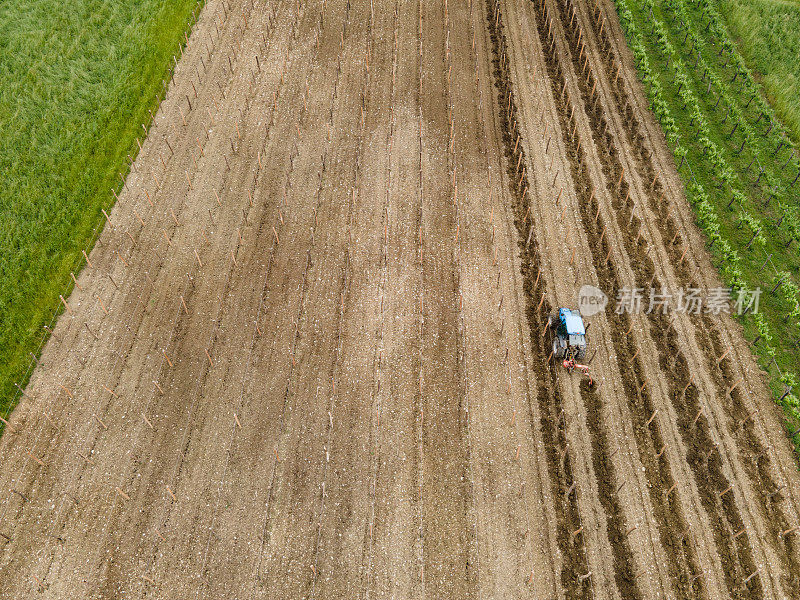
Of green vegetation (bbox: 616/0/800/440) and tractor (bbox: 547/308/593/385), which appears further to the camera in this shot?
green vegetation (bbox: 616/0/800/440)

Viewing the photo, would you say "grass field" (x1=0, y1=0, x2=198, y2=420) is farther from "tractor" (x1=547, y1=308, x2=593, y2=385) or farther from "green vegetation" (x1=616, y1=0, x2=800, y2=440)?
"green vegetation" (x1=616, y1=0, x2=800, y2=440)

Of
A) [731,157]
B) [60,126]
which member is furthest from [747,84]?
[60,126]

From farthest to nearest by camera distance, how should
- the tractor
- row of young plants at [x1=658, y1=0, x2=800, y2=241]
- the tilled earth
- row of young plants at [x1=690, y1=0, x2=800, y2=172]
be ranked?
row of young plants at [x1=690, y1=0, x2=800, y2=172], row of young plants at [x1=658, y1=0, x2=800, y2=241], the tractor, the tilled earth

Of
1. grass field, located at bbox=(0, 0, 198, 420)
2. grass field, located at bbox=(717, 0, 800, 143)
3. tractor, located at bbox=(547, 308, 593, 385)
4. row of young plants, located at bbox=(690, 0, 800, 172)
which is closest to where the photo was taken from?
tractor, located at bbox=(547, 308, 593, 385)

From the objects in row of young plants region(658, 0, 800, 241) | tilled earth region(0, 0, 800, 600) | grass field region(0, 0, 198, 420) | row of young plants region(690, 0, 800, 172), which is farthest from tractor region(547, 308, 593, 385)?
grass field region(0, 0, 198, 420)

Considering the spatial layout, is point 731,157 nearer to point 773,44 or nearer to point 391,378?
point 773,44

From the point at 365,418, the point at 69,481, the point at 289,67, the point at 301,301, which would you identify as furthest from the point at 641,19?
the point at 69,481

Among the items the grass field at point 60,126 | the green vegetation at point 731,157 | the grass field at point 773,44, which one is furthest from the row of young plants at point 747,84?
the grass field at point 60,126
